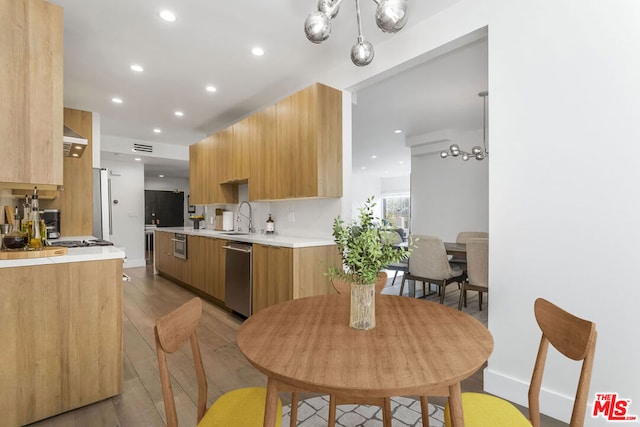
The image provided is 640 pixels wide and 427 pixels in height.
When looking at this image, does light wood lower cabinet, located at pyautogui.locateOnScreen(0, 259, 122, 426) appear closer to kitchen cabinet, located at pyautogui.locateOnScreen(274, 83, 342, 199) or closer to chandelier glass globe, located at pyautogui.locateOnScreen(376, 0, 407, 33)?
kitchen cabinet, located at pyautogui.locateOnScreen(274, 83, 342, 199)

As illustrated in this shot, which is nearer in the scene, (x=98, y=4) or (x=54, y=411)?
(x=54, y=411)

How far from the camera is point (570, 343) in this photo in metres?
1.06

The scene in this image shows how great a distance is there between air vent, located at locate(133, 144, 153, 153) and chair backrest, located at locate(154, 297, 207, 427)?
6.27 meters

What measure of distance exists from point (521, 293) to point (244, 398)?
174 centimetres

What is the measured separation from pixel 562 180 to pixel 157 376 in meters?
2.98

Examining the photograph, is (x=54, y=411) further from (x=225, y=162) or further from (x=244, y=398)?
(x=225, y=162)

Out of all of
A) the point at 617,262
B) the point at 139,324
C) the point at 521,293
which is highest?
the point at 617,262

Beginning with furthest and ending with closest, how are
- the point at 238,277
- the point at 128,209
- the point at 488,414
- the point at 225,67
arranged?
1. the point at 128,209
2. the point at 238,277
3. the point at 225,67
4. the point at 488,414

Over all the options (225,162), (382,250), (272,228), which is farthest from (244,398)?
(225,162)

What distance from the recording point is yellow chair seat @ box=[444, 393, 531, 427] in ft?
3.59

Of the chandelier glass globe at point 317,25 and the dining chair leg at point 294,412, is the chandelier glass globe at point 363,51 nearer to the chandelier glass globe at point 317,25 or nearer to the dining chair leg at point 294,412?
the chandelier glass globe at point 317,25

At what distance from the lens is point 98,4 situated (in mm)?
2334

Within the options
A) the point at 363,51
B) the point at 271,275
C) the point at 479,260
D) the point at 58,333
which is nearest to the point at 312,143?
the point at 271,275

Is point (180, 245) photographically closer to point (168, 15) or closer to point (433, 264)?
point (168, 15)
